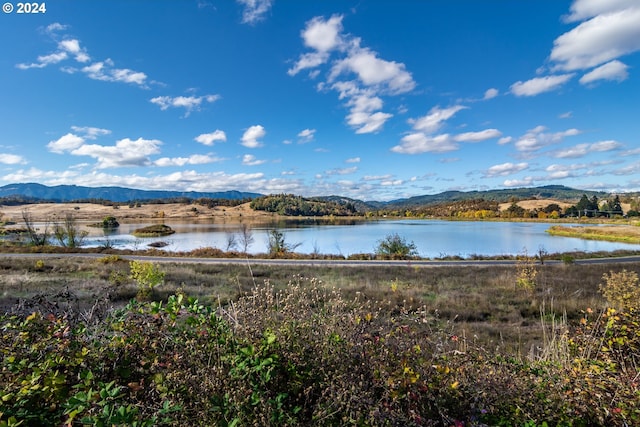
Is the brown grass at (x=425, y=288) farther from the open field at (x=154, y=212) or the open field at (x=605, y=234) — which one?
the open field at (x=154, y=212)

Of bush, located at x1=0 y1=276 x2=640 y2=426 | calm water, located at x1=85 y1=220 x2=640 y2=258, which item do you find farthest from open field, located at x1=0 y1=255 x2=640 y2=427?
calm water, located at x1=85 y1=220 x2=640 y2=258

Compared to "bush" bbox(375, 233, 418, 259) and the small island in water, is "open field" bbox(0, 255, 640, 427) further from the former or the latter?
the small island in water

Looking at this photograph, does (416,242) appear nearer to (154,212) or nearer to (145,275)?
(145,275)

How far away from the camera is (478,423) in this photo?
5.86 ft

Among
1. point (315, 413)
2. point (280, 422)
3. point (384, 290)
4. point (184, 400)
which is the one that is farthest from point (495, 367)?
point (384, 290)

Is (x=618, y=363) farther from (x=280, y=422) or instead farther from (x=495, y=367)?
(x=280, y=422)

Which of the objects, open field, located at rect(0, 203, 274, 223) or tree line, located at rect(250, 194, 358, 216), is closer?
open field, located at rect(0, 203, 274, 223)

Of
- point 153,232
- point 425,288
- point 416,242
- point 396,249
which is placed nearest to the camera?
point 425,288

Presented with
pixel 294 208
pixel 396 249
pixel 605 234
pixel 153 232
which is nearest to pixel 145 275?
pixel 396 249

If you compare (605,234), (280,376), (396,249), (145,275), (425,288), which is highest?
(280,376)

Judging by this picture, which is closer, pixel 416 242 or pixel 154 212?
pixel 416 242

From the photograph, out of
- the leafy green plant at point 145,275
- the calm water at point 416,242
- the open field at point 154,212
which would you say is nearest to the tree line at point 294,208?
the open field at point 154,212

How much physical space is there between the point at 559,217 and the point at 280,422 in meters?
137

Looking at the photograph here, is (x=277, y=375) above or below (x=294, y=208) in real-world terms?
below
